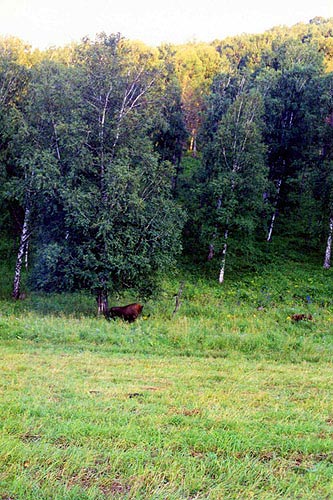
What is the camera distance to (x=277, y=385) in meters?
7.95

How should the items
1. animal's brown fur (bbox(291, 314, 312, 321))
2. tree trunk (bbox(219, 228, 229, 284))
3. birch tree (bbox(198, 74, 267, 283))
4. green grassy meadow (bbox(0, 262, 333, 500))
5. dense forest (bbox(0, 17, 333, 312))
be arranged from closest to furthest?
green grassy meadow (bbox(0, 262, 333, 500))
animal's brown fur (bbox(291, 314, 312, 321))
dense forest (bbox(0, 17, 333, 312))
tree trunk (bbox(219, 228, 229, 284))
birch tree (bbox(198, 74, 267, 283))

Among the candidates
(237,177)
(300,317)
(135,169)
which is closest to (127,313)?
(135,169)

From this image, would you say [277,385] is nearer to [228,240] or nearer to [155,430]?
[155,430]

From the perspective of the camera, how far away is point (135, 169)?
18.8 metres

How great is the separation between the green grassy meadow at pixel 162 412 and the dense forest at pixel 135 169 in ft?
17.4

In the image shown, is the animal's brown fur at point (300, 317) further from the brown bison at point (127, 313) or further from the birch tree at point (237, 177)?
the birch tree at point (237, 177)

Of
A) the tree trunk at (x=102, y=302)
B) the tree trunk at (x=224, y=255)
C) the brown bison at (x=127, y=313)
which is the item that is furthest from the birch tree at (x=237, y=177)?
the brown bison at (x=127, y=313)

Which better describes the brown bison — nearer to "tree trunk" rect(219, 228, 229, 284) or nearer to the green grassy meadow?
the green grassy meadow

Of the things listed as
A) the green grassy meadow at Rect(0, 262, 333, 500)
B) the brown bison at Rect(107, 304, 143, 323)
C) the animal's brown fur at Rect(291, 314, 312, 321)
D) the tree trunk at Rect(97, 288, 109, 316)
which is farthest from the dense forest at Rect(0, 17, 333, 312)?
the animal's brown fur at Rect(291, 314, 312, 321)

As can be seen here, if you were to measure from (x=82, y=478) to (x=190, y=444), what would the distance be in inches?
52.7

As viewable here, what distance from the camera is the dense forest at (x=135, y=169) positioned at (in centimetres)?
1808

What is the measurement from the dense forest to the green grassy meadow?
5.31 metres

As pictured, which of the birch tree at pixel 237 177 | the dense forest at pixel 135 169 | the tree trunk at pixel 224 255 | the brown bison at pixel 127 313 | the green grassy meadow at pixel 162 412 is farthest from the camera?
the birch tree at pixel 237 177

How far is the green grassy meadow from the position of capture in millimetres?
3787
